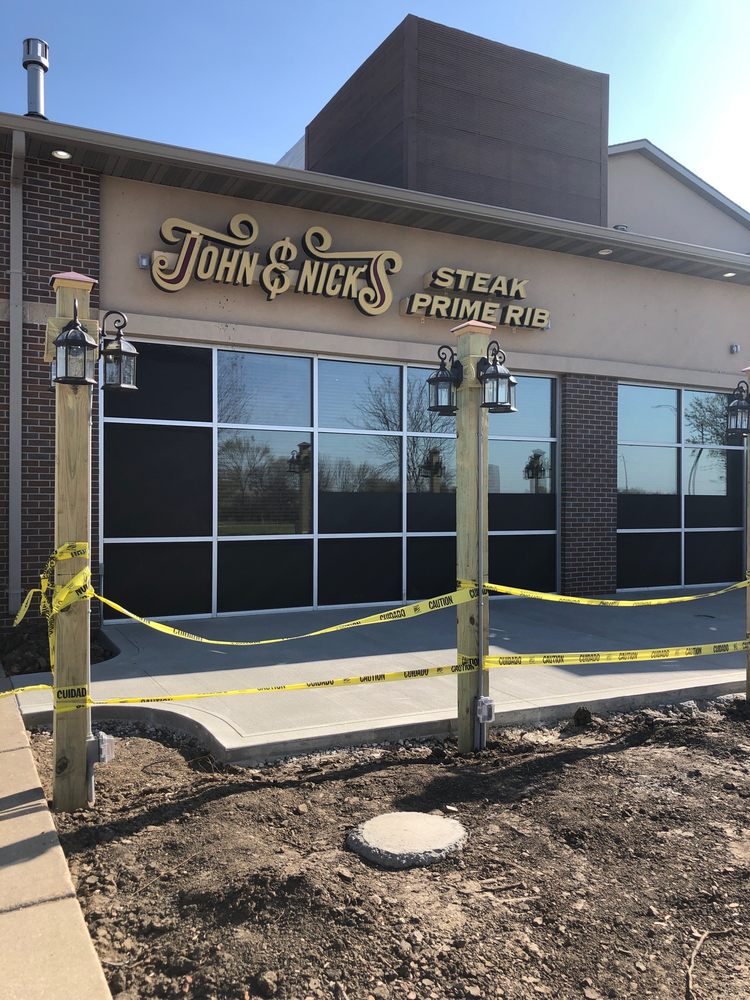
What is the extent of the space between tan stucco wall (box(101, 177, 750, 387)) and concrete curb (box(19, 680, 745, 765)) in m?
5.32

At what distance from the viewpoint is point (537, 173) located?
607 inches

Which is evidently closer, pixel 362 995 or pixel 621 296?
pixel 362 995

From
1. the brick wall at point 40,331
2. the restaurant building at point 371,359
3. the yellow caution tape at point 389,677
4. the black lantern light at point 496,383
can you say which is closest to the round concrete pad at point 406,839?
the yellow caution tape at point 389,677

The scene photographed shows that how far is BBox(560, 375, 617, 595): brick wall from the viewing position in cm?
1241

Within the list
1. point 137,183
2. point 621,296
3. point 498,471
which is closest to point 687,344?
point 621,296

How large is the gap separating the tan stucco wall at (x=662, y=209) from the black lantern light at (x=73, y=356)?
15.7 meters

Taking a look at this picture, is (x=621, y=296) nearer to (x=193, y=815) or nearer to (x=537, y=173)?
(x=537, y=173)

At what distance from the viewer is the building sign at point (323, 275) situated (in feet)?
31.8

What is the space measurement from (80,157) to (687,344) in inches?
399

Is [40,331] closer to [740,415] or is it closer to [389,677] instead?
[389,677]

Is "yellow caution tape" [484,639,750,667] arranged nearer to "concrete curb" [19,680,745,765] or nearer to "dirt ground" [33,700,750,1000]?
"concrete curb" [19,680,745,765]

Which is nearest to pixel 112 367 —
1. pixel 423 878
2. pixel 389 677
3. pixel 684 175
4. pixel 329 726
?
pixel 389 677

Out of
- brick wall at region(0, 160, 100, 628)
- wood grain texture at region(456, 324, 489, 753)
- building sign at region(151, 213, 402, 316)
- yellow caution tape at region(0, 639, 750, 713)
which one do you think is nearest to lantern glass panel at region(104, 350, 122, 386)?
yellow caution tape at region(0, 639, 750, 713)

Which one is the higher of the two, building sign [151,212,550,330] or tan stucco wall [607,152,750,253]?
tan stucco wall [607,152,750,253]
